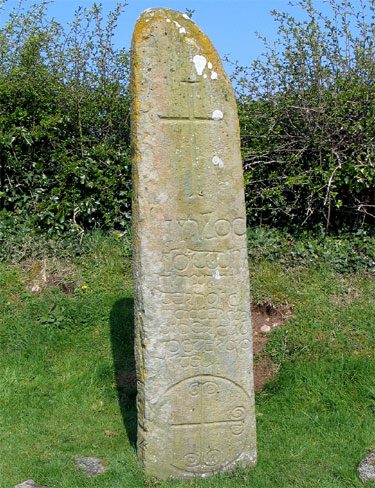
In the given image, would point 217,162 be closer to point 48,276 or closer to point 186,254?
point 186,254

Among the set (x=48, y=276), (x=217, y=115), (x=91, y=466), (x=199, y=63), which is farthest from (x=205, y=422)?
(x=48, y=276)

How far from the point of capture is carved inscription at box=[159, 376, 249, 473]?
4082mm

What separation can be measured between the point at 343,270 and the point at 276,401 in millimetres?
2071

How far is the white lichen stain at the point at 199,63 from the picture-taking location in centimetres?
397

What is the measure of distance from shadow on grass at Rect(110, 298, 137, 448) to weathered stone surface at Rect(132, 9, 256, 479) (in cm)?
80

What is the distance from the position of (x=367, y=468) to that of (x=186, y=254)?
6.10 ft

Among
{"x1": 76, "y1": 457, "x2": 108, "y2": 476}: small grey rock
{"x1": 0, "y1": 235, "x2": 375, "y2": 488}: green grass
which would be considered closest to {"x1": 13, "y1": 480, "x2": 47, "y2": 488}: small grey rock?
{"x1": 0, "y1": 235, "x2": 375, "y2": 488}: green grass

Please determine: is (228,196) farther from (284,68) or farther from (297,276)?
(284,68)

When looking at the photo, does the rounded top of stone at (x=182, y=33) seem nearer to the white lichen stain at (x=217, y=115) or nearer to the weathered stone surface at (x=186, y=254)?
the weathered stone surface at (x=186, y=254)

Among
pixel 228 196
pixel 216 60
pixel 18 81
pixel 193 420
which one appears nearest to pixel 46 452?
pixel 193 420

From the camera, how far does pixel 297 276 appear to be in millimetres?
6668

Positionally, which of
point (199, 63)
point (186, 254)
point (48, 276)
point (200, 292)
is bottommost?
point (48, 276)

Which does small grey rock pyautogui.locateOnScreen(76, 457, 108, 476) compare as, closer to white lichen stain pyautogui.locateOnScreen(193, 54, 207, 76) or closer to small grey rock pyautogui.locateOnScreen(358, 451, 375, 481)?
small grey rock pyautogui.locateOnScreen(358, 451, 375, 481)

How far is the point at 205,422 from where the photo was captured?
13.6 feet
